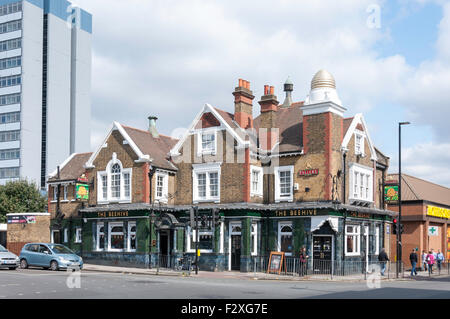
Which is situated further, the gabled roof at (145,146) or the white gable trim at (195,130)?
the gabled roof at (145,146)

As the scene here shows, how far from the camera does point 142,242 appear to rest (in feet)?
123

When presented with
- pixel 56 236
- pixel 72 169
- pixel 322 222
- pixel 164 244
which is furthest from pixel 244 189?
pixel 56 236

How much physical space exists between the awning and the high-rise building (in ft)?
236

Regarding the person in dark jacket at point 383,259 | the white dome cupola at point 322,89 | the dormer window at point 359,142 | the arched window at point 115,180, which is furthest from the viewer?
the arched window at point 115,180

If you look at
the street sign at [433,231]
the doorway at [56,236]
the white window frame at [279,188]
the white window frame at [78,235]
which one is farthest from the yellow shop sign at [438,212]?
the doorway at [56,236]

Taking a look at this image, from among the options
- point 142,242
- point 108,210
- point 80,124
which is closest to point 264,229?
point 142,242

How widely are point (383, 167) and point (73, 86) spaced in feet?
265

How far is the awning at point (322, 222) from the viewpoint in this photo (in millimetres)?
33656

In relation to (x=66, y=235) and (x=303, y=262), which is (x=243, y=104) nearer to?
(x=303, y=262)

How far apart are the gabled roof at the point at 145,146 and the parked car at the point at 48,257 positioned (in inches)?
337

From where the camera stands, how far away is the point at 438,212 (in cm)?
4556

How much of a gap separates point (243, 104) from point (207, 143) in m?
3.70

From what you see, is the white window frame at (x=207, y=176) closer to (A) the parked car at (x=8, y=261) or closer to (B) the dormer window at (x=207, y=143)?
(B) the dormer window at (x=207, y=143)
